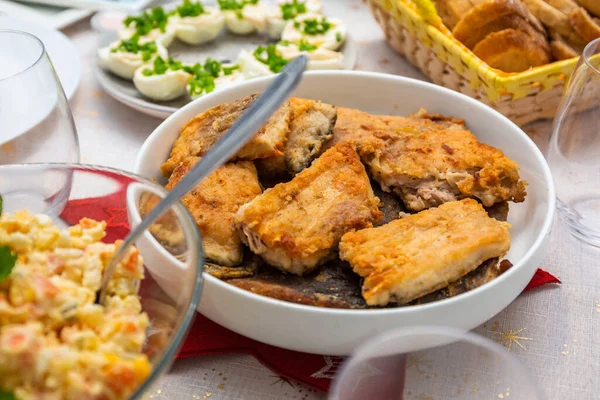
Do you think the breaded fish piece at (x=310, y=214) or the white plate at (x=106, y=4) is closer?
the breaded fish piece at (x=310, y=214)

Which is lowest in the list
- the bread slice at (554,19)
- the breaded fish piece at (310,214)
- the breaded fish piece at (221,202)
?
the breaded fish piece at (221,202)

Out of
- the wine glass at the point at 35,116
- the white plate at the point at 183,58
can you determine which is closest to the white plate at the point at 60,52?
the white plate at the point at 183,58

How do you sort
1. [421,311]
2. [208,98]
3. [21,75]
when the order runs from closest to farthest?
[421,311], [21,75], [208,98]

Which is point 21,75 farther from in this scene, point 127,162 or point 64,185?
point 127,162

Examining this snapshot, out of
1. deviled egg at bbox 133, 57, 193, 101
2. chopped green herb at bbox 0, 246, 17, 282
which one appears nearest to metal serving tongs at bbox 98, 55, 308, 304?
chopped green herb at bbox 0, 246, 17, 282

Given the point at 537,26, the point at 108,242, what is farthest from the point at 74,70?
the point at 537,26

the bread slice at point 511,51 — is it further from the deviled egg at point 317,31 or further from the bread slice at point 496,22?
the deviled egg at point 317,31

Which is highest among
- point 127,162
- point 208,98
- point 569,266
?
point 208,98

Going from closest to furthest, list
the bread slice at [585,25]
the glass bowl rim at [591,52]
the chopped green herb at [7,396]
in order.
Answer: the chopped green herb at [7,396] < the glass bowl rim at [591,52] < the bread slice at [585,25]
